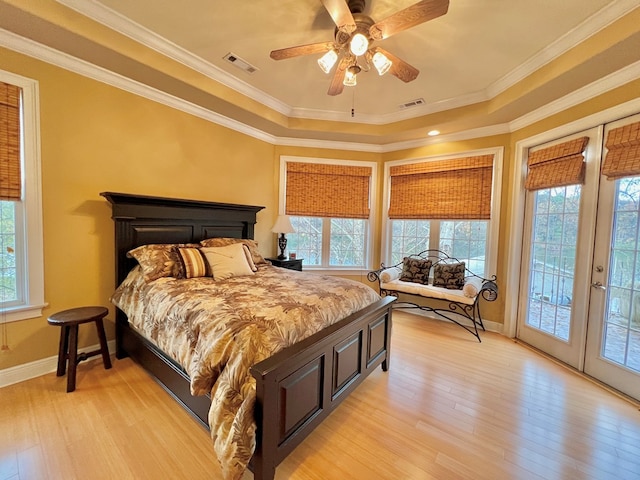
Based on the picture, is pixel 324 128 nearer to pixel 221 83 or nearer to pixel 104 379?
pixel 221 83

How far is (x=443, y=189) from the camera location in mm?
4012

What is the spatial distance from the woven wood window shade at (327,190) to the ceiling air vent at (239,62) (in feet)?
5.38

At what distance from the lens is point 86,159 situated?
250 centimetres

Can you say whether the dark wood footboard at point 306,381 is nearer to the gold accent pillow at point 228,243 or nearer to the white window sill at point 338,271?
the gold accent pillow at point 228,243

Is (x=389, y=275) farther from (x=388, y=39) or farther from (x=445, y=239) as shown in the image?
(x=388, y=39)

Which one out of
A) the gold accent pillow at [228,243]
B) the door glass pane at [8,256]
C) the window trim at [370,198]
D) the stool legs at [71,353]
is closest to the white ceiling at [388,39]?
the window trim at [370,198]

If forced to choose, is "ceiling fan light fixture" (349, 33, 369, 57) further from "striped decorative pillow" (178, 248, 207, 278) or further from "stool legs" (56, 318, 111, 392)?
"stool legs" (56, 318, 111, 392)

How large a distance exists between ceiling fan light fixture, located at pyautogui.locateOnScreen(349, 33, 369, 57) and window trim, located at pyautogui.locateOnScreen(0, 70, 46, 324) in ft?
8.34

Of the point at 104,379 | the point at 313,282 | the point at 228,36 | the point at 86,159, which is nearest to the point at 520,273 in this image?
the point at 313,282

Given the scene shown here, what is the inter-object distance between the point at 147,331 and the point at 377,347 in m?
1.88

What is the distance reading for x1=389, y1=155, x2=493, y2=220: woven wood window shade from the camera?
372 centimetres

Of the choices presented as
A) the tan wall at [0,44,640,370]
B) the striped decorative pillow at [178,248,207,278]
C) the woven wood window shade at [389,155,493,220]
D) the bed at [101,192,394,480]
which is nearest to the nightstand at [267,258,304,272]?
the bed at [101,192,394,480]

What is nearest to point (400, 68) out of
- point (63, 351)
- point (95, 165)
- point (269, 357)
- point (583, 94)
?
point (583, 94)

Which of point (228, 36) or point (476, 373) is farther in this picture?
point (476, 373)
